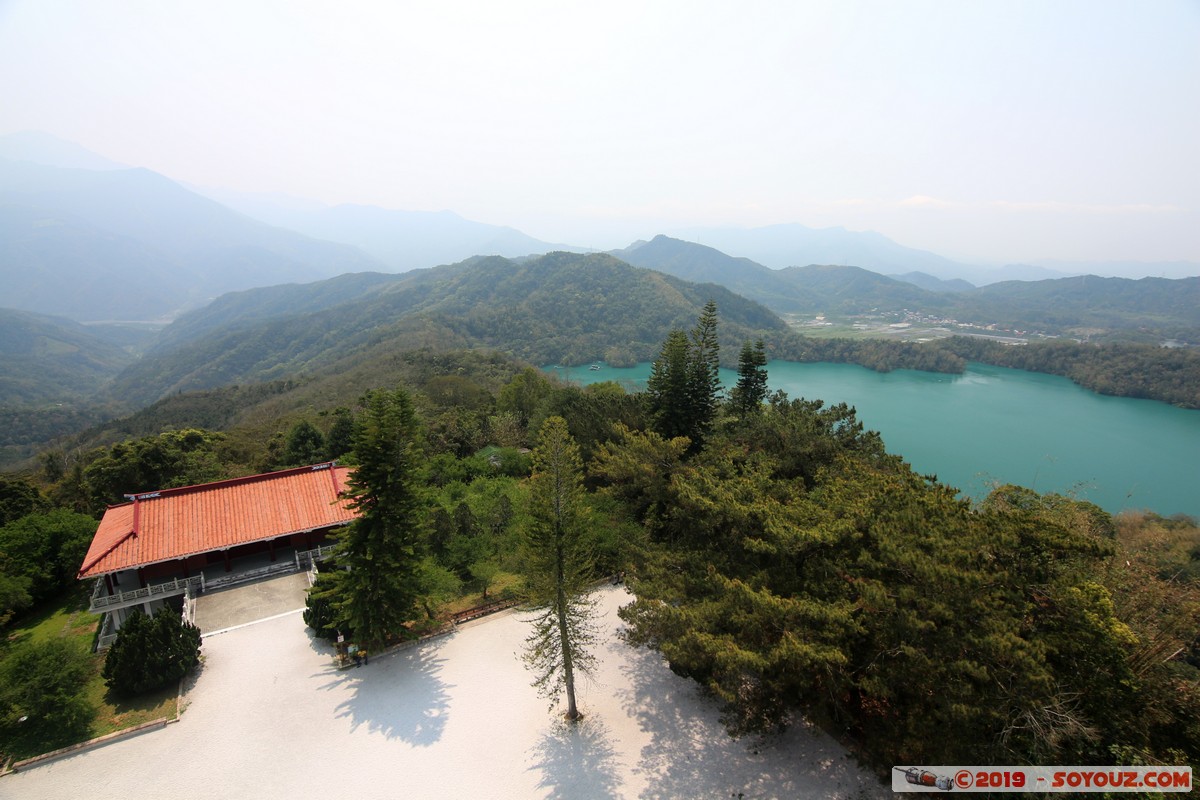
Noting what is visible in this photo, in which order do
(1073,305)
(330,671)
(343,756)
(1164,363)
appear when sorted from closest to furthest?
1. (343,756)
2. (330,671)
3. (1164,363)
4. (1073,305)

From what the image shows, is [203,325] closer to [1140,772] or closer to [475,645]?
[475,645]

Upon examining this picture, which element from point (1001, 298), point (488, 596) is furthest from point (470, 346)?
point (1001, 298)

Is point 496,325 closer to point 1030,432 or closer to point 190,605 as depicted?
point 1030,432

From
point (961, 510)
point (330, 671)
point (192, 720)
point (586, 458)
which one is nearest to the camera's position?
point (961, 510)

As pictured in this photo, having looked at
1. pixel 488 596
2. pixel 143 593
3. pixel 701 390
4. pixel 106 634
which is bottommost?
pixel 106 634

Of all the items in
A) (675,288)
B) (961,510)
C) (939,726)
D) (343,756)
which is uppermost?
(675,288)

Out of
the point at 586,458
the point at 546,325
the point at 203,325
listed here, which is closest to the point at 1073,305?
the point at 546,325
